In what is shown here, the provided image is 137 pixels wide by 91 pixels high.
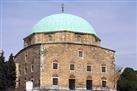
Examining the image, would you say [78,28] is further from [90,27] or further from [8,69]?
[8,69]

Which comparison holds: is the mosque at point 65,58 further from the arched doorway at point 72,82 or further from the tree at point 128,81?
the tree at point 128,81

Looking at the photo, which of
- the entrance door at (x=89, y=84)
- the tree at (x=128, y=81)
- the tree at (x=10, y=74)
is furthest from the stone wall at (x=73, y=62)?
the tree at (x=128, y=81)

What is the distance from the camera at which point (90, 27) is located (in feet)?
153

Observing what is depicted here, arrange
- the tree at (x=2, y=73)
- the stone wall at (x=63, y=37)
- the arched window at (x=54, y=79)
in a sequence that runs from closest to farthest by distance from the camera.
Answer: the tree at (x=2, y=73)
the arched window at (x=54, y=79)
the stone wall at (x=63, y=37)

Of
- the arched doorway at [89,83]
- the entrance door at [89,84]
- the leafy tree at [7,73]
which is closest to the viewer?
the leafy tree at [7,73]

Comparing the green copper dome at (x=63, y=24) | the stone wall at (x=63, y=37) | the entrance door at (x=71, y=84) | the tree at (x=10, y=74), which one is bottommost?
the entrance door at (x=71, y=84)

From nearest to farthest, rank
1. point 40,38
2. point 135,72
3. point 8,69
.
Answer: point 8,69, point 40,38, point 135,72

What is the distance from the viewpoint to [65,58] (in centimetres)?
4247

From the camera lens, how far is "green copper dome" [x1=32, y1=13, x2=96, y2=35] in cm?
4466

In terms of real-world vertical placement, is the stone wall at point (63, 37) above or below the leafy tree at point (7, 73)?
above

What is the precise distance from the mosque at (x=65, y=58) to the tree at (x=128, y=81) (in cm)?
266

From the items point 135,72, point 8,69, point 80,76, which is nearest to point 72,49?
point 80,76

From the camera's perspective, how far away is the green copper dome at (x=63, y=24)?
4466 cm

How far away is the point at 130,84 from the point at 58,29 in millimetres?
10415
